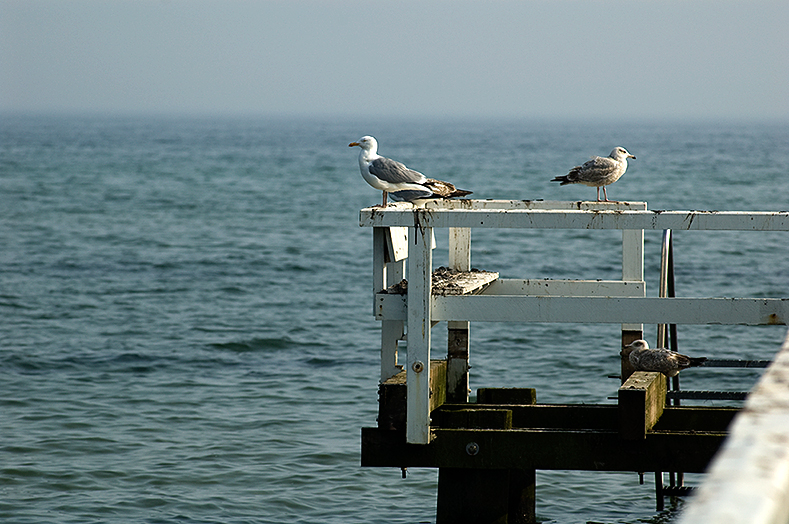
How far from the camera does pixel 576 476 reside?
941cm

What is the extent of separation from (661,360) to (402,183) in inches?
Answer: 83.5

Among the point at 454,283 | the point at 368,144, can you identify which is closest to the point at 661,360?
the point at 454,283

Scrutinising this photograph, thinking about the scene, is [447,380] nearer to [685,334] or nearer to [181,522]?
[181,522]

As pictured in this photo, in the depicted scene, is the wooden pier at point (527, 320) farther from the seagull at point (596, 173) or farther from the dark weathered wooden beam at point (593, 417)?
the seagull at point (596, 173)

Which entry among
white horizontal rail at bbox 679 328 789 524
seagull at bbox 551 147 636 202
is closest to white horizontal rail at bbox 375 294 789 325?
seagull at bbox 551 147 636 202

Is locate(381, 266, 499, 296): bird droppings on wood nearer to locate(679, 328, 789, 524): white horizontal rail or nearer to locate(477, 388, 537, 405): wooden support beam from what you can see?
locate(477, 388, 537, 405): wooden support beam

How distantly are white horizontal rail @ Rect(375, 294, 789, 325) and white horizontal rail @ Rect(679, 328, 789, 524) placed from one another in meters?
4.07

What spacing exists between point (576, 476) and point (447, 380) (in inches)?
104

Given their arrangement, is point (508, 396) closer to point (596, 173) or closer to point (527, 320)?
point (527, 320)

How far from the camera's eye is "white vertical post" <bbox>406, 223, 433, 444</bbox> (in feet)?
19.3

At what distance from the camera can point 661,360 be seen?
686 cm

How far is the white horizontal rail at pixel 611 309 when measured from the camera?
5922mm

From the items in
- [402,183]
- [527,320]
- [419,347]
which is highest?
[402,183]

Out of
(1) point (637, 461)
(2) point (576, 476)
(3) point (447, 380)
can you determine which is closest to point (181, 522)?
(3) point (447, 380)
